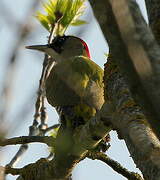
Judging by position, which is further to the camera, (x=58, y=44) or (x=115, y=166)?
(x=58, y=44)

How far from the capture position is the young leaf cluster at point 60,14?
17.9 ft

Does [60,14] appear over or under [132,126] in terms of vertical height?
over

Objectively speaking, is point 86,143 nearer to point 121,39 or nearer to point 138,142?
point 138,142

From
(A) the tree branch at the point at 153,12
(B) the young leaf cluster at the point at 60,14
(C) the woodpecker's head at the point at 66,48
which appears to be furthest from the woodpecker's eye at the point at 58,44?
(A) the tree branch at the point at 153,12

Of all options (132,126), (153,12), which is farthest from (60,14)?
(132,126)

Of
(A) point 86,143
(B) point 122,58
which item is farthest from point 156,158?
(A) point 86,143

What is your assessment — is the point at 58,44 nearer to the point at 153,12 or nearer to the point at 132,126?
the point at 153,12

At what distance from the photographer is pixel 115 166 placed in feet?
13.6

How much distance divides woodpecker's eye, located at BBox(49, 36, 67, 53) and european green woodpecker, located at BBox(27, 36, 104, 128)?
75 cm

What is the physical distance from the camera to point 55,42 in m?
8.53

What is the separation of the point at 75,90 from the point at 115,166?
6.10ft

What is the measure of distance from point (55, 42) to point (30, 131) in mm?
3832

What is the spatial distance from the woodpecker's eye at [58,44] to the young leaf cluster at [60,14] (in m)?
2.43

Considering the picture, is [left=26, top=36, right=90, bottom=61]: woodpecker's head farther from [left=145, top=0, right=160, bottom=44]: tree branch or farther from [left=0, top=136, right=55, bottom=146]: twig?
[left=145, top=0, right=160, bottom=44]: tree branch
